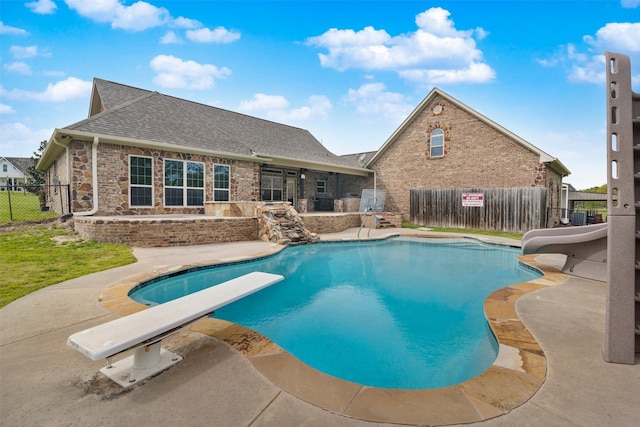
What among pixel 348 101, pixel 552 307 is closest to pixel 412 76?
pixel 348 101

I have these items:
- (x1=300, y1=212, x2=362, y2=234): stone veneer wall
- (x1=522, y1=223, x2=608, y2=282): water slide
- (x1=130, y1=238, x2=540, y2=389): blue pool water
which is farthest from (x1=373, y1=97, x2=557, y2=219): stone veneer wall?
(x1=522, y1=223, x2=608, y2=282): water slide

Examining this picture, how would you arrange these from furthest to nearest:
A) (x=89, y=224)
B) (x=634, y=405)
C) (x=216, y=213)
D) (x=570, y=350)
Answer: (x=216, y=213)
(x=89, y=224)
(x=570, y=350)
(x=634, y=405)

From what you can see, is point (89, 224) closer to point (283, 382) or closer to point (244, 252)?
point (244, 252)

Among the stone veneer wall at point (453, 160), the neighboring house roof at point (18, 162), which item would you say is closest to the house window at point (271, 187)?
the stone veneer wall at point (453, 160)

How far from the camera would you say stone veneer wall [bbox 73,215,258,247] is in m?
8.57

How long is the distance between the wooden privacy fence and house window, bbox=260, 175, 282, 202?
8.17m

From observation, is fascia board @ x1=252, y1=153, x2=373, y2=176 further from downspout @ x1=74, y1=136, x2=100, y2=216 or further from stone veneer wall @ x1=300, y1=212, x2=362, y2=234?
downspout @ x1=74, y1=136, x2=100, y2=216

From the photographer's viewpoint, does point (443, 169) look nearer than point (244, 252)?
No

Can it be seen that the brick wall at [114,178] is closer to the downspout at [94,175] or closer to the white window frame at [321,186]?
the downspout at [94,175]

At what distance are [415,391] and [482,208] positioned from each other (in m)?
15.4

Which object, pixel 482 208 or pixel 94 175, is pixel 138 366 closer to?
pixel 94 175

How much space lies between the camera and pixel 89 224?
8.51 meters

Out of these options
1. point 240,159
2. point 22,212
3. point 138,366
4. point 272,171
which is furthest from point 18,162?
point 138,366

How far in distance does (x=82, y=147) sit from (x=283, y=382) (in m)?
11.4
